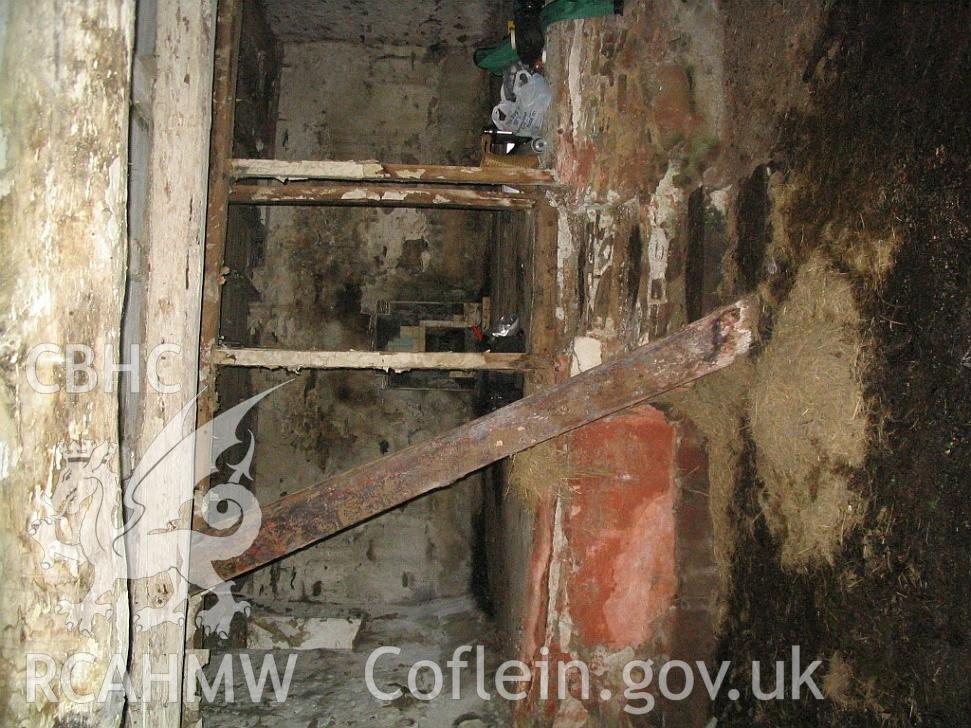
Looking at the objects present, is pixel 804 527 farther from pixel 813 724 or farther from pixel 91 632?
pixel 91 632

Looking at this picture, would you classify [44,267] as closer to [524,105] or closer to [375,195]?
[375,195]

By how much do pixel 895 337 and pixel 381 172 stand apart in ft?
6.04

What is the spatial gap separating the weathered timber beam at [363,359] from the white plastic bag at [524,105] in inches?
40.8

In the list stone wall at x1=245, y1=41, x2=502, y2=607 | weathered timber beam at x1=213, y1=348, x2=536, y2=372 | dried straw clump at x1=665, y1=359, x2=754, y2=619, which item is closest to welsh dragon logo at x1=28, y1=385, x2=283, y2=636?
weathered timber beam at x1=213, y1=348, x2=536, y2=372

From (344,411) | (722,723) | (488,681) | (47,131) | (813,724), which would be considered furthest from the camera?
(344,411)

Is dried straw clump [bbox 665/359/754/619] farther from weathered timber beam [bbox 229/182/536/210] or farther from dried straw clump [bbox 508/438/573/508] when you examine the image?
weathered timber beam [bbox 229/182/536/210]

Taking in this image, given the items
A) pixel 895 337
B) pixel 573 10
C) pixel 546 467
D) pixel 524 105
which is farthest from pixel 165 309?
pixel 895 337

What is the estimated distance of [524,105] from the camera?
9.22 ft

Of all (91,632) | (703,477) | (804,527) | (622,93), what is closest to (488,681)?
(703,477)

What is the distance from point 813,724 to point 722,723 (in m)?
0.58

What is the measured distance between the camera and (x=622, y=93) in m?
2.56

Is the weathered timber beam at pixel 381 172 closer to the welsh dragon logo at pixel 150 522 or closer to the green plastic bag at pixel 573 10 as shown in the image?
the green plastic bag at pixel 573 10
